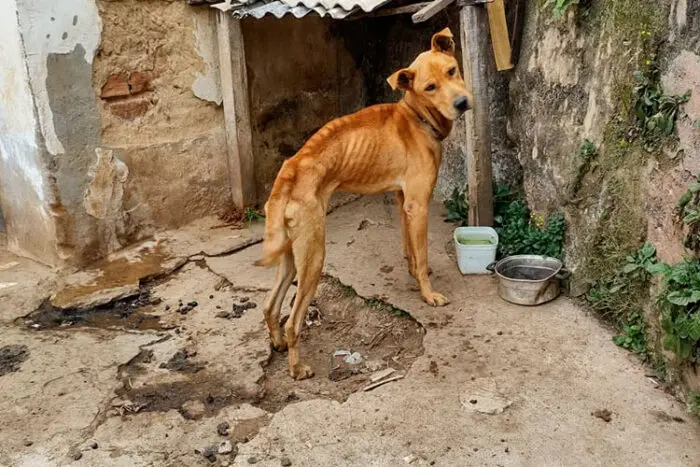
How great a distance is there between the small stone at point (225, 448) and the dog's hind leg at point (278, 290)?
3.32 feet

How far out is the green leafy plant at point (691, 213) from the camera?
3.55 m

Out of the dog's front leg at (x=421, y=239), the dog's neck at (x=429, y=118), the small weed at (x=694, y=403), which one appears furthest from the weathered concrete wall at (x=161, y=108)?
the small weed at (x=694, y=403)

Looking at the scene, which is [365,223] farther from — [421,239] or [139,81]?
[139,81]

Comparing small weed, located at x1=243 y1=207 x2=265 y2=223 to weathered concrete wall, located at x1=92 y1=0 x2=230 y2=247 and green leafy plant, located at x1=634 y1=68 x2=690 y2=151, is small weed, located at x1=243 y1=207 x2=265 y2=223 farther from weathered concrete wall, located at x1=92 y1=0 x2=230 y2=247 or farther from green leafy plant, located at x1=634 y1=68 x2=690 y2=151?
green leafy plant, located at x1=634 y1=68 x2=690 y2=151

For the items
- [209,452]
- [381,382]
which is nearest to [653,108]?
[381,382]

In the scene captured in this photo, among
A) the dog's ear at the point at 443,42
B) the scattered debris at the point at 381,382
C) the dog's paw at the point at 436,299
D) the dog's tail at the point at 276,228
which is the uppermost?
the dog's ear at the point at 443,42

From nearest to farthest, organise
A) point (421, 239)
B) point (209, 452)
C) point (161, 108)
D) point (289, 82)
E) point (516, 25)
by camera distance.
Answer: point (209, 452), point (421, 239), point (516, 25), point (161, 108), point (289, 82)

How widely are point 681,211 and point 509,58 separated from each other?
224 centimetres

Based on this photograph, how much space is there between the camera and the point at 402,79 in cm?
457

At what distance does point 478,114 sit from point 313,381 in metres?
2.64

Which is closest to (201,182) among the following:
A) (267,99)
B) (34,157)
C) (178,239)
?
(178,239)

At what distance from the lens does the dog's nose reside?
14.3 feet

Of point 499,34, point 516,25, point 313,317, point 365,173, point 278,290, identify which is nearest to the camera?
point 278,290

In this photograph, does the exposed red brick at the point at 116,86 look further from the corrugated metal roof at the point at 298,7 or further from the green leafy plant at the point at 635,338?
the green leafy plant at the point at 635,338
